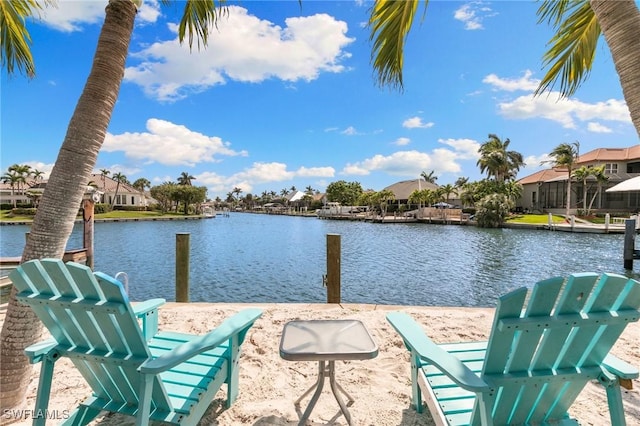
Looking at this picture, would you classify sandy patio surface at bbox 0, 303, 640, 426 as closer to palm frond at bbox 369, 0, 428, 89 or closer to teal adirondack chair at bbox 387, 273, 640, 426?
teal adirondack chair at bbox 387, 273, 640, 426

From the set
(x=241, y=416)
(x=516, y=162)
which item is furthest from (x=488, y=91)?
(x=516, y=162)

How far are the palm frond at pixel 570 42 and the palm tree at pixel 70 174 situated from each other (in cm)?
410

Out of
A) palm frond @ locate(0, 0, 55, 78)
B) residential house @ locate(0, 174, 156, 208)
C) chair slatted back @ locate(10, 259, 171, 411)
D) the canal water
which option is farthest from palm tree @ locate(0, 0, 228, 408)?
residential house @ locate(0, 174, 156, 208)

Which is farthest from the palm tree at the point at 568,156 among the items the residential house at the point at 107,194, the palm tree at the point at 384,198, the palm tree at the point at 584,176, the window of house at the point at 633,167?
the residential house at the point at 107,194

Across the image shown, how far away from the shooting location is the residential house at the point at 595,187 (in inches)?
1369

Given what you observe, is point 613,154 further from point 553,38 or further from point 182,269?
point 182,269

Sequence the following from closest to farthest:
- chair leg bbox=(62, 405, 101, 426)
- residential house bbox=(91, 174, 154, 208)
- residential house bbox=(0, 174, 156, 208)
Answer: chair leg bbox=(62, 405, 101, 426) → residential house bbox=(0, 174, 156, 208) → residential house bbox=(91, 174, 154, 208)

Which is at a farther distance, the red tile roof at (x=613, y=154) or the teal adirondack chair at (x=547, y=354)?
the red tile roof at (x=613, y=154)

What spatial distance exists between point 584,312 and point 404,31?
3.09 m

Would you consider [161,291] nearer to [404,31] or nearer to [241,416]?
[241,416]

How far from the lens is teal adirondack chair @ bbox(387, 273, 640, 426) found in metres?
1.36

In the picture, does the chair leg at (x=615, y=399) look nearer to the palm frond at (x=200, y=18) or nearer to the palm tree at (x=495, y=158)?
the palm frond at (x=200, y=18)

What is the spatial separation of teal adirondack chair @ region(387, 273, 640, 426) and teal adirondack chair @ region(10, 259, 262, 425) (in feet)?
4.15

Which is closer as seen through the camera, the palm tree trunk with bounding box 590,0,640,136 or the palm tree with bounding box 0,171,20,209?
the palm tree trunk with bounding box 590,0,640,136
